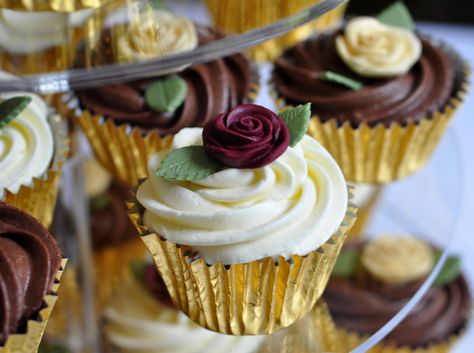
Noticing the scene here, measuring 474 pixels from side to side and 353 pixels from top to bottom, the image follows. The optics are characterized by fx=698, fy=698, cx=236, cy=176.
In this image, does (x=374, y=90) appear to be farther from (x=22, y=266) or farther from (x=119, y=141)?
(x=22, y=266)

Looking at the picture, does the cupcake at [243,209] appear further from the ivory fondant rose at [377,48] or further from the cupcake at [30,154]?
the ivory fondant rose at [377,48]

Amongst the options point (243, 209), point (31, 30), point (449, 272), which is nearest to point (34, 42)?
point (31, 30)

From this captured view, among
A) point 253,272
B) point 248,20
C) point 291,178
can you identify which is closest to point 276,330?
point 253,272

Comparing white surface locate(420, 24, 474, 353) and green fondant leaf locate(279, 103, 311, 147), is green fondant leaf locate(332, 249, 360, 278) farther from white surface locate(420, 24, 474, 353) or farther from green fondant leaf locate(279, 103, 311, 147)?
green fondant leaf locate(279, 103, 311, 147)

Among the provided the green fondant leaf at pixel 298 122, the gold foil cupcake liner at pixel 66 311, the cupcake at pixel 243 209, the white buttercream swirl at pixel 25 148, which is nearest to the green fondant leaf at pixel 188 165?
the cupcake at pixel 243 209

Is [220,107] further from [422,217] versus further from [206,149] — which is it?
[422,217]
